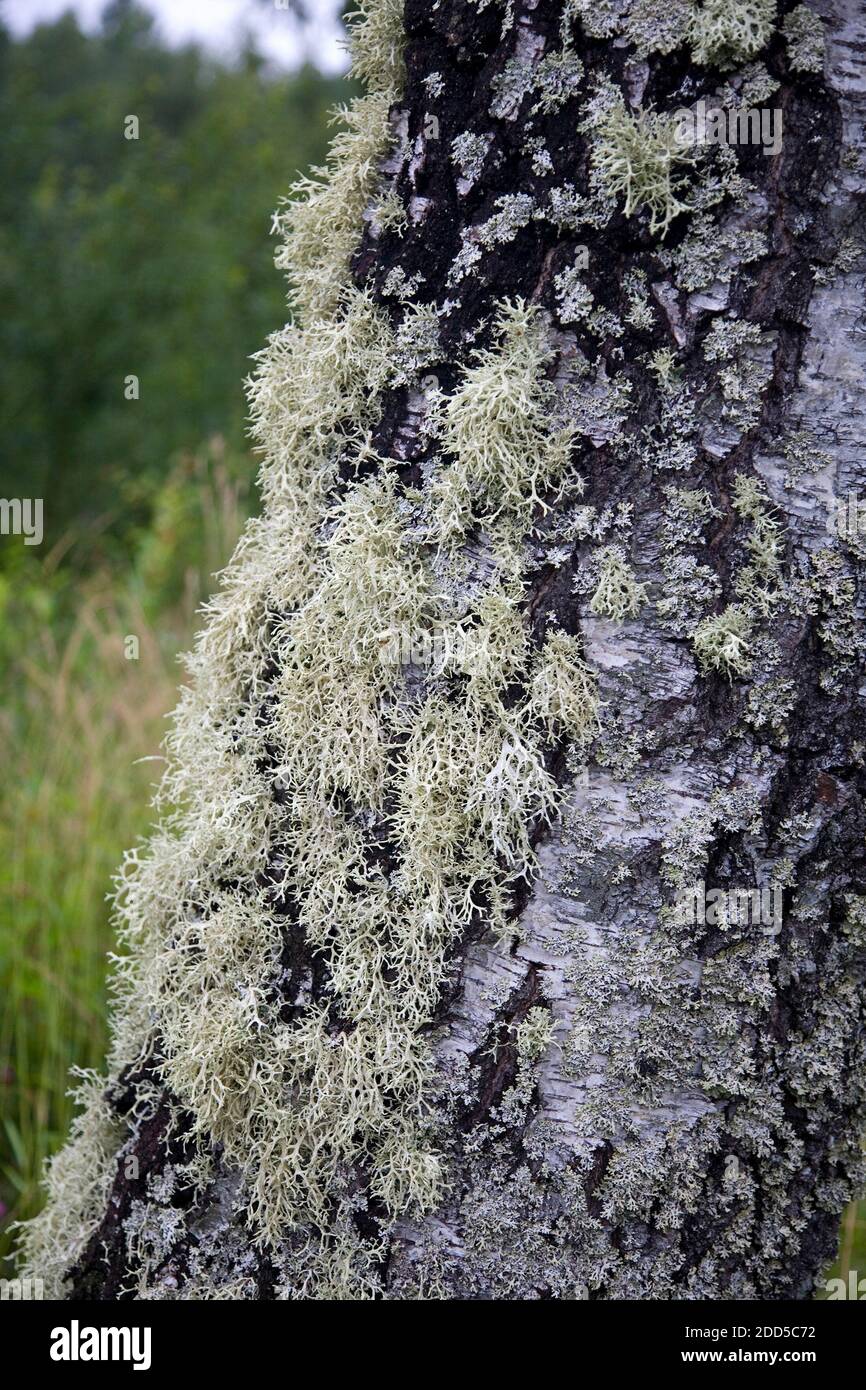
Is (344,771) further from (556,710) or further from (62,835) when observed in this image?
(62,835)

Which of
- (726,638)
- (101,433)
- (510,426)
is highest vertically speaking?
(101,433)

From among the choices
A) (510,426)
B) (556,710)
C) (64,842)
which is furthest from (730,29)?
(64,842)

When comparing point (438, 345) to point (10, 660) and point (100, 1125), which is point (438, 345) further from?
point (10, 660)

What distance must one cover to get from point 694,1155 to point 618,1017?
0.72ft

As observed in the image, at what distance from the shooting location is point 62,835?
9.98ft

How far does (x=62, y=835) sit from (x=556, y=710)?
227cm

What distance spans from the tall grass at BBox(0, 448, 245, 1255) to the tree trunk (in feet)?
2.45

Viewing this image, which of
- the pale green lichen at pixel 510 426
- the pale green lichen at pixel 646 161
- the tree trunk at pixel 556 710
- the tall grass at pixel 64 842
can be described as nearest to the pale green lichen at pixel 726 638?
the tree trunk at pixel 556 710

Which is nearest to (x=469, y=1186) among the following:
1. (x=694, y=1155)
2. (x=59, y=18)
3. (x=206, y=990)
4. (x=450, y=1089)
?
(x=450, y=1089)

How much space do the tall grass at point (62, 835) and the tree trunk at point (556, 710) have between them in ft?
2.45

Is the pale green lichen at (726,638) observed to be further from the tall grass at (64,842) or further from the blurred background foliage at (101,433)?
the tall grass at (64,842)

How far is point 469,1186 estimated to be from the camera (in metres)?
1.29

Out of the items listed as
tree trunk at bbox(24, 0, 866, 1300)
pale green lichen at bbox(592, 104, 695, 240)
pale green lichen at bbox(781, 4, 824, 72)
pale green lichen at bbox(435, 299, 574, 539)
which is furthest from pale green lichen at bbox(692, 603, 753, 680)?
pale green lichen at bbox(781, 4, 824, 72)

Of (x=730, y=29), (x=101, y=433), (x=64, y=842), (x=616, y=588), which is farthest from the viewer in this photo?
(x=101, y=433)
